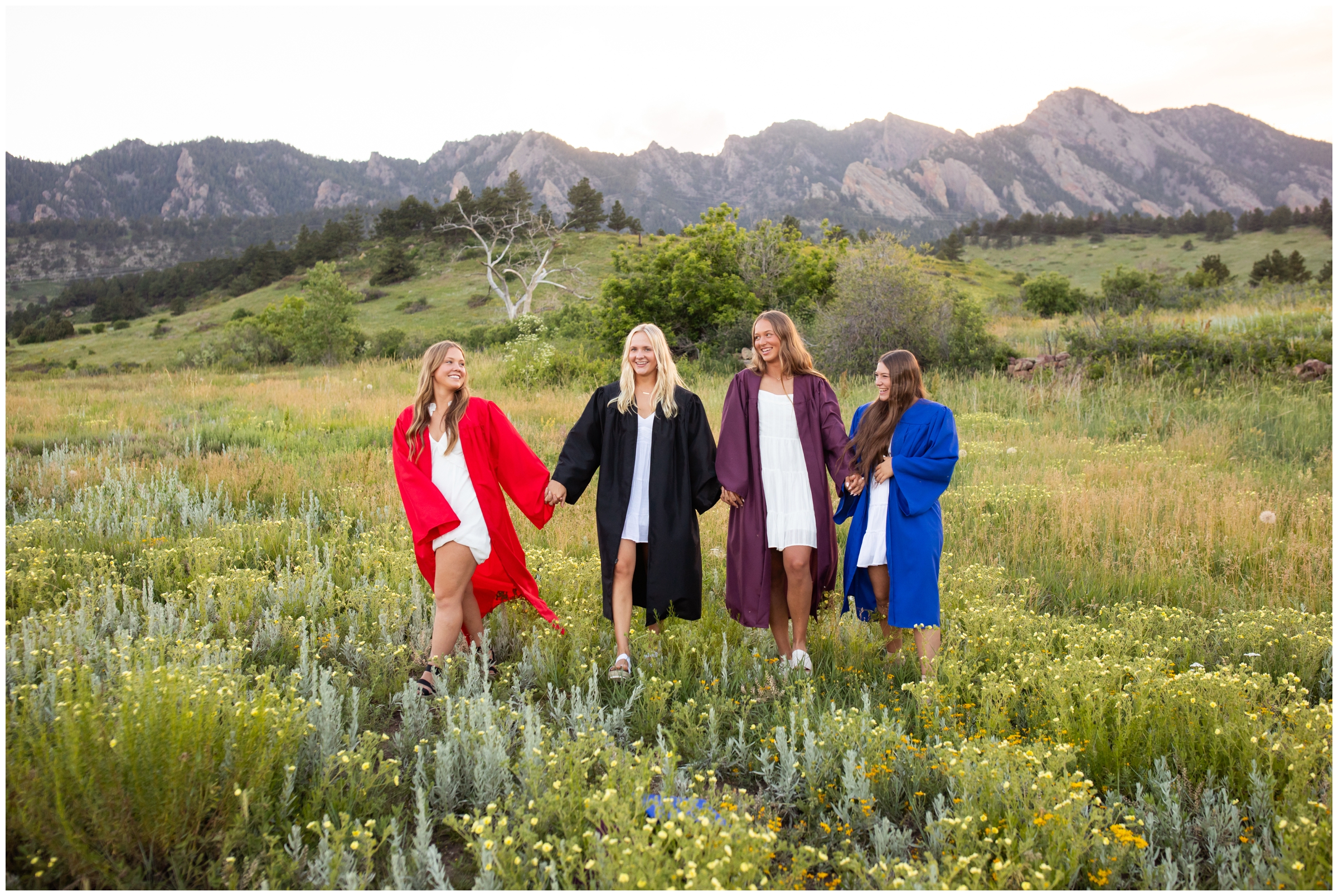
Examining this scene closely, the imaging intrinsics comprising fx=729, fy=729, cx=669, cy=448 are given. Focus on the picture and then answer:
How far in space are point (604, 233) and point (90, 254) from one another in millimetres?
74489

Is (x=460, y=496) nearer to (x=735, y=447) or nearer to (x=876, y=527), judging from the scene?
(x=735, y=447)

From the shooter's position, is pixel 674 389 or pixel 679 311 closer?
pixel 674 389

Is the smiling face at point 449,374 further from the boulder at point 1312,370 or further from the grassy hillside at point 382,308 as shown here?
the grassy hillside at point 382,308

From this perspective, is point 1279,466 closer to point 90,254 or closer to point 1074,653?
point 1074,653

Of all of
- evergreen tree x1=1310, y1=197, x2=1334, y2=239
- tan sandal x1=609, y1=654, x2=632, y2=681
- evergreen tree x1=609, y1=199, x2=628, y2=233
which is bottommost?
tan sandal x1=609, y1=654, x2=632, y2=681

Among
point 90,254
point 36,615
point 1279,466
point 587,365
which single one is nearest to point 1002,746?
point 36,615

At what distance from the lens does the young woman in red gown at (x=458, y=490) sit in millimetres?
4332

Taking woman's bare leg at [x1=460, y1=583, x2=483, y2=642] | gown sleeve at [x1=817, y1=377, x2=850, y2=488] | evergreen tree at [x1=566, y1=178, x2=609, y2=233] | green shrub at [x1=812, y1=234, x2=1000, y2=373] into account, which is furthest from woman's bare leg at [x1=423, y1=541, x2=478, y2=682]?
evergreen tree at [x1=566, y1=178, x2=609, y2=233]

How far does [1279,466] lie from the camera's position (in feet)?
29.6

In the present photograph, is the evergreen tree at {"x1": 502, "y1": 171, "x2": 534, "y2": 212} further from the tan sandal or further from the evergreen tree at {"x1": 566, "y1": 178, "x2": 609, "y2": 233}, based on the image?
the tan sandal

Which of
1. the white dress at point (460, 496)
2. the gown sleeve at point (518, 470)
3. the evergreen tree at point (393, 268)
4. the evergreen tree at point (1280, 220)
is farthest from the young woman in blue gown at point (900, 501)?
the evergreen tree at point (1280, 220)

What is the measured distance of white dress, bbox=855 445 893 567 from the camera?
14.5 feet

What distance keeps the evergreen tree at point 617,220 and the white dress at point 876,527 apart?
62187mm

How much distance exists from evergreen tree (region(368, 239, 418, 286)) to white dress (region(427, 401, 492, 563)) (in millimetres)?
51521
